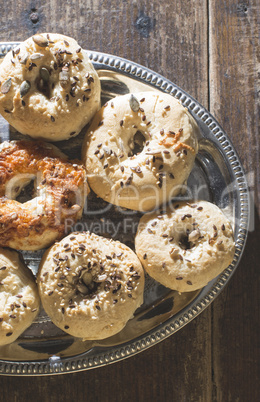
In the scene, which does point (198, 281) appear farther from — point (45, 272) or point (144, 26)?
point (144, 26)

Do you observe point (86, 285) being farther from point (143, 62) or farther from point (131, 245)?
point (143, 62)

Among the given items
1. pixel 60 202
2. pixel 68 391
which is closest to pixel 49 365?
pixel 68 391

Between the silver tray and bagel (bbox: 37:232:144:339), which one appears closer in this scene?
bagel (bbox: 37:232:144:339)

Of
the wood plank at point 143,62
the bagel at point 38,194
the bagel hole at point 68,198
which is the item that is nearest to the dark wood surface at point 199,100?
the wood plank at point 143,62

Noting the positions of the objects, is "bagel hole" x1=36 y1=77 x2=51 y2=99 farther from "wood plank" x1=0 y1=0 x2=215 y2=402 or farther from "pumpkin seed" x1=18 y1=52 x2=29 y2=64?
"wood plank" x1=0 y1=0 x2=215 y2=402

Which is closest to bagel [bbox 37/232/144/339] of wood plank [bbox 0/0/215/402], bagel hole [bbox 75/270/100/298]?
bagel hole [bbox 75/270/100/298]
